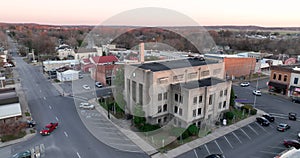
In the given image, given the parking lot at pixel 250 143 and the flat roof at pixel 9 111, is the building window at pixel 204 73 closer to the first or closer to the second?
the parking lot at pixel 250 143

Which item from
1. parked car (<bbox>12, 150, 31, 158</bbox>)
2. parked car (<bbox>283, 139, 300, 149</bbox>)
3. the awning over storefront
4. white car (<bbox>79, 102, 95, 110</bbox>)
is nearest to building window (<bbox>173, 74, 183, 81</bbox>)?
parked car (<bbox>283, 139, 300, 149</bbox>)

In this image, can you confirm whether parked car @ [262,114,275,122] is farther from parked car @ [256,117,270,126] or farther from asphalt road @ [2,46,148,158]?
asphalt road @ [2,46,148,158]

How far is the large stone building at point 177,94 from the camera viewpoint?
22.1m

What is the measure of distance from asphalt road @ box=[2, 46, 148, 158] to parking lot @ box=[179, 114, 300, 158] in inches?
266

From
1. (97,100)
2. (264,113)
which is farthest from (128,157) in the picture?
(264,113)

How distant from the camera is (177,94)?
23.0 meters

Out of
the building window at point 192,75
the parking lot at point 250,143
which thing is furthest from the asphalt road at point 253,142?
the building window at point 192,75

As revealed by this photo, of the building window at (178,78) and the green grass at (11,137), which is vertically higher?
the building window at (178,78)

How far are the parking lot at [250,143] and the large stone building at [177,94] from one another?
3256 mm

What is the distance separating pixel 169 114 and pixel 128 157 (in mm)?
8062

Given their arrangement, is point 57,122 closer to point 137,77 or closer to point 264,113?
point 137,77

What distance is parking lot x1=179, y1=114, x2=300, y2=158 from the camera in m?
19.0

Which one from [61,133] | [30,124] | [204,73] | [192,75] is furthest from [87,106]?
[204,73]

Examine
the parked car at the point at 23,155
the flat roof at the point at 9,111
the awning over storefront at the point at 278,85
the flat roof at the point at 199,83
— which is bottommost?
the parked car at the point at 23,155
